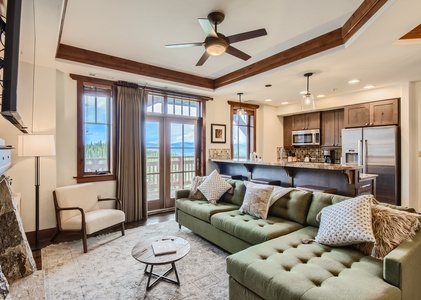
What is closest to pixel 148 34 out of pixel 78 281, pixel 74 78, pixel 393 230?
pixel 74 78

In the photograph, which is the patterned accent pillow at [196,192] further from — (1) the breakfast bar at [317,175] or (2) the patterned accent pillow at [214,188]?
(1) the breakfast bar at [317,175]

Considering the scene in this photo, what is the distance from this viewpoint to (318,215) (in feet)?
8.04

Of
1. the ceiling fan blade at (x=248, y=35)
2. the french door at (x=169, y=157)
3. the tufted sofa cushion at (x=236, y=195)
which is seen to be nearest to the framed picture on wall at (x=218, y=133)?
the french door at (x=169, y=157)

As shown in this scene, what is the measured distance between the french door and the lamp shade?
1.92 metres

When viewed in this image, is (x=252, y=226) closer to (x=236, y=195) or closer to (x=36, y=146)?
(x=236, y=195)

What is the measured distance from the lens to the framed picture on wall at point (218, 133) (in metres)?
5.79

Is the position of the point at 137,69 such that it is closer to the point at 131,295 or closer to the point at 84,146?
the point at 84,146

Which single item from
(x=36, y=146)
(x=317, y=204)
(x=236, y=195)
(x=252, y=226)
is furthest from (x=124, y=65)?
(x=317, y=204)

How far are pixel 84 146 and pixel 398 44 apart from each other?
494 cm

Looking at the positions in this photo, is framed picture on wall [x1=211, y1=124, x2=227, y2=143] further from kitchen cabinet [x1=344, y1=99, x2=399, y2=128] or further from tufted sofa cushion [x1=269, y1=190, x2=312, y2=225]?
tufted sofa cushion [x1=269, y1=190, x2=312, y2=225]

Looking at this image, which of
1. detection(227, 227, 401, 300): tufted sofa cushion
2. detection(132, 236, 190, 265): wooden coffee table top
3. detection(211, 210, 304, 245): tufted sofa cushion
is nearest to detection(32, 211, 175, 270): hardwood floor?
detection(132, 236, 190, 265): wooden coffee table top

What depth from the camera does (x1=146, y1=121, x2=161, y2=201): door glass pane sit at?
4.86 meters

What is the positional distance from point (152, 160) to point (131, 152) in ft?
2.02

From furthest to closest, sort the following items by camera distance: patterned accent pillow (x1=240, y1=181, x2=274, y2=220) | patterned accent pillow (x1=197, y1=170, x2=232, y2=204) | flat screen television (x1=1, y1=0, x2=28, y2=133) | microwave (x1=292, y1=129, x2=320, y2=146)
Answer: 1. microwave (x1=292, y1=129, x2=320, y2=146)
2. patterned accent pillow (x1=197, y1=170, x2=232, y2=204)
3. patterned accent pillow (x1=240, y1=181, x2=274, y2=220)
4. flat screen television (x1=1, y1=0, x2=28, y2=133)
